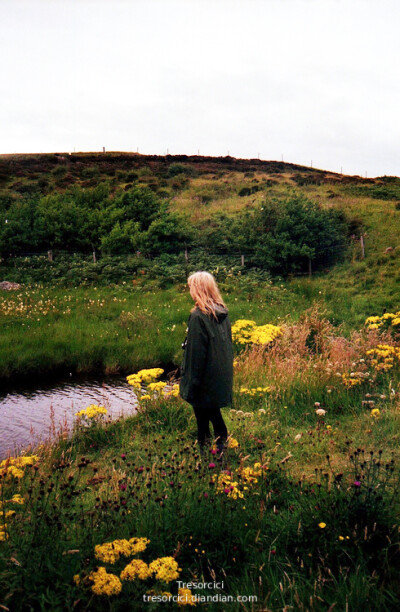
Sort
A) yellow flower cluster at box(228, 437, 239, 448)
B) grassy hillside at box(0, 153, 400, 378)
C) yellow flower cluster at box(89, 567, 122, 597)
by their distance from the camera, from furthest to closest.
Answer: grassy hillside at box(0, 153, 400, 378) → yellow flower cluster at box(228, 437, 239, 448) → yellow flower cluster at box(89, 567, 122, 597)

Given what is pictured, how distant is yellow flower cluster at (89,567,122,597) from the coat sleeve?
2.21 m

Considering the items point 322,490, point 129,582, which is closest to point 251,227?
point 322,490

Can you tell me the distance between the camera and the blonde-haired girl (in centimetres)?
434

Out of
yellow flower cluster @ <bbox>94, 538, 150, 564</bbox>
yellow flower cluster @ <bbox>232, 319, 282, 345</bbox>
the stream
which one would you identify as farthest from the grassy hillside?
yellow flower cluster @ <bbox>94, 538, 150, 564</bbox>

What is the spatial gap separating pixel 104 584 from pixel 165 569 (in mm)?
299

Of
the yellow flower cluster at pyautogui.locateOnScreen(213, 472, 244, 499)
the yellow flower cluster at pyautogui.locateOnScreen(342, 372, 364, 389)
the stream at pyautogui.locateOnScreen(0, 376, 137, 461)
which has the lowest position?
the stream at pyautogui.locateOnScreen(0, 376, 137, 461)

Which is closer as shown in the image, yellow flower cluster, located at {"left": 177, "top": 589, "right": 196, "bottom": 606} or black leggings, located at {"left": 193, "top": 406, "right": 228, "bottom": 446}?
yellow flower cluster, located at {"left": 177, "top": 589, "right": 196, "bottom": 606}

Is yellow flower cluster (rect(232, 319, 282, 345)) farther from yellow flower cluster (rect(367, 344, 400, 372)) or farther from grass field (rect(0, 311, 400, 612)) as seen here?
grass field (rect(0, 311, 400, 612))

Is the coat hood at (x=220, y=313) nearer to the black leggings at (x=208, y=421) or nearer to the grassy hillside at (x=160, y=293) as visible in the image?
the black leggings at (x=208, y=421)

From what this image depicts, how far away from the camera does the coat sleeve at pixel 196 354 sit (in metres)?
4.34

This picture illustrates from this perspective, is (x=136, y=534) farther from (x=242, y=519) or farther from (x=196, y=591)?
(x=242, y=519)

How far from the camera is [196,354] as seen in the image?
171 inches

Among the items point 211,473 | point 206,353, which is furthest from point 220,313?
point 211,473

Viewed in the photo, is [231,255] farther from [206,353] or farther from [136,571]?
[136,571]
